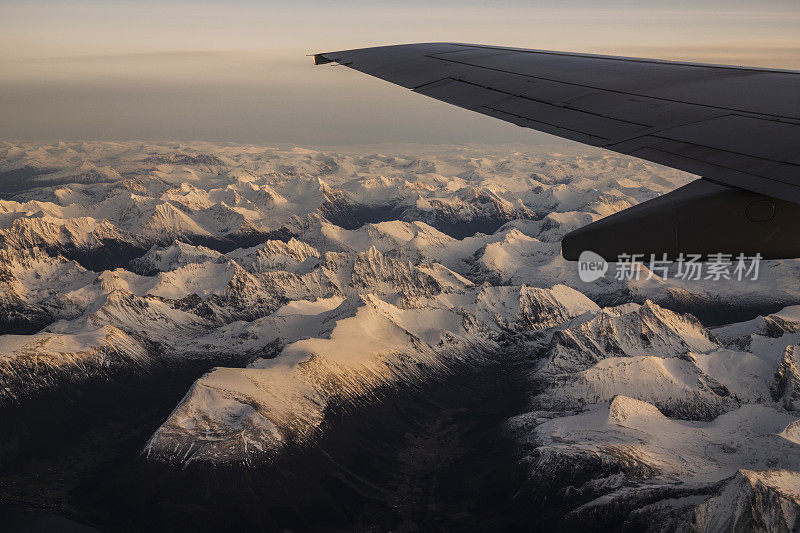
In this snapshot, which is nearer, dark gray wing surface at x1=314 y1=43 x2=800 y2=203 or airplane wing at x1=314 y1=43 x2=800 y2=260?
airplane wing at x1=314 y1=43 x2=800 y2=260

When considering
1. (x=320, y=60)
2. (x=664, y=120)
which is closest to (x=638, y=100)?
(x=664, y=120)

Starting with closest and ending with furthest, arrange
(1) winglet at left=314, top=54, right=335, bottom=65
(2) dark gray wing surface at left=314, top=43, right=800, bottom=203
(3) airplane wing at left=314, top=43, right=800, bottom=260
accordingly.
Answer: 1. (3) airplane wing at left=314, top=43, right=800, bottom=260
2. (2) dark gray wing surface at left=314, top=43, right=800, bottom=203
3. (1) winglet at left=314, top=54, right=335, bottom=65

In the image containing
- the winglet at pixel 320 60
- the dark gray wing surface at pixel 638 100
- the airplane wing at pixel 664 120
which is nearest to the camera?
the airplane wing at pixel 664 120

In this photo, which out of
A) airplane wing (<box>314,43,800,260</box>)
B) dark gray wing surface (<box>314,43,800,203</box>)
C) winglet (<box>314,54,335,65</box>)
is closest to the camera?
airplane wing (<box>314,43,800,260</box>)

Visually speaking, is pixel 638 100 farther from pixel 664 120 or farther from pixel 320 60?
pixel 320 60

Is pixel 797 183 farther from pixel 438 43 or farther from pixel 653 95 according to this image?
pixel 438 43

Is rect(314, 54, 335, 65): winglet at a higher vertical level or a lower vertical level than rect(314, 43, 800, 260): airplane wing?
higher
